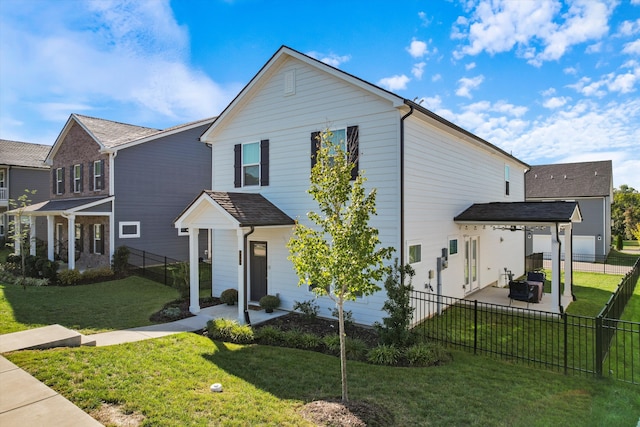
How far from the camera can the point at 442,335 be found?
9656mm

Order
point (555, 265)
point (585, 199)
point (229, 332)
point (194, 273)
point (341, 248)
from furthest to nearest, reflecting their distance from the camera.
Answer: point (585, 199) → point (194, 273) → point (555, 265) → point (229, 332) → point (341, 248)

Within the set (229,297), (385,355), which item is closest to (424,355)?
(385,355)

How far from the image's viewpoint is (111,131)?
21250 mm

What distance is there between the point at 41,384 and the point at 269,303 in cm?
650

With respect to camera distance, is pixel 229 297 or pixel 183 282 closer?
pixel 229 297

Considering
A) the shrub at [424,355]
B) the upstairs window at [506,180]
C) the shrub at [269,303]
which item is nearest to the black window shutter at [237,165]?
the shrub at [269,303]

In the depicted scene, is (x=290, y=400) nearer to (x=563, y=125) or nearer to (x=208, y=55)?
(x=208, y=55)

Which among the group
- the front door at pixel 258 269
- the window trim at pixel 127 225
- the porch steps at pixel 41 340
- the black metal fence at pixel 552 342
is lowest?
the black metal fence at pixel 552 342

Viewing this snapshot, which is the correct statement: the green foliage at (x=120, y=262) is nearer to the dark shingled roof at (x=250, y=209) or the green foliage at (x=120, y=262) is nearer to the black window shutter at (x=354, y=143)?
the dark shingled roof at (x=250, y=209)

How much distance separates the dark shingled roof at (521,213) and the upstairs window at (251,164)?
7.34m

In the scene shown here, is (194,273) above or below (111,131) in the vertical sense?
below

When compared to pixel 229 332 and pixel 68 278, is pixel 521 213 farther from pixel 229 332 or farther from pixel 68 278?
pixel 68 278

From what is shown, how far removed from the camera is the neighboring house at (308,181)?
10.1 m

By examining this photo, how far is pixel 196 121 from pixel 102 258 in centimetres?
959
